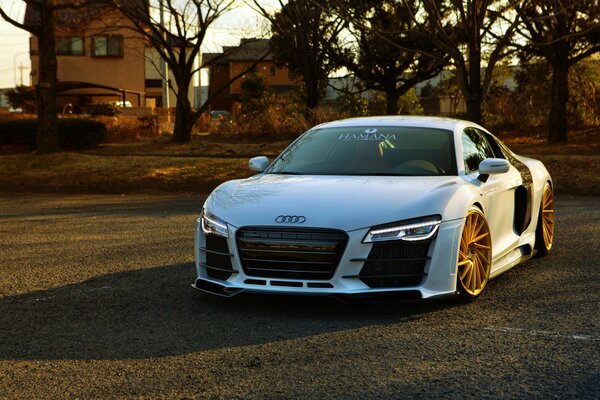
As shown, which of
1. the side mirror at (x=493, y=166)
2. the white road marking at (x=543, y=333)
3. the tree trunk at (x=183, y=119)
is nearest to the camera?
the white road marking at (x=543, y=333)

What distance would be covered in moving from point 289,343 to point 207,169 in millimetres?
13805

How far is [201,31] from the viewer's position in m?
26.7

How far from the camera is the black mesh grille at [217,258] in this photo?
6.28 meters

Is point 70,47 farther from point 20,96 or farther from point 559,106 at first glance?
point 559,106

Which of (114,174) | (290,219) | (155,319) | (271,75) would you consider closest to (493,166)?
(290,219)

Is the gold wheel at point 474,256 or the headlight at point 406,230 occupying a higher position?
the headlight at point 406,230

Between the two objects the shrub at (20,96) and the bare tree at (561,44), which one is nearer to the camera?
the bare tree at (561,44)

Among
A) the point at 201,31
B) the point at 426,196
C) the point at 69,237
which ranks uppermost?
the point at 201,31

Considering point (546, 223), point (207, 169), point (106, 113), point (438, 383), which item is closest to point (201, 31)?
point (207, 169)

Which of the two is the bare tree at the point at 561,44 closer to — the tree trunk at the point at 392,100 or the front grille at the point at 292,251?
the tree trunk at the point at 392,100

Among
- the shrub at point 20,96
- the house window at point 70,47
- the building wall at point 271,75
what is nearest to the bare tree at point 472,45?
the shrub at point 20,96

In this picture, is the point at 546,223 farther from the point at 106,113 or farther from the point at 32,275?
the point at 106,113

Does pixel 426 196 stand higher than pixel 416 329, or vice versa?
pixel 426 196

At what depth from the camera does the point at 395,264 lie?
5977 millimetres
